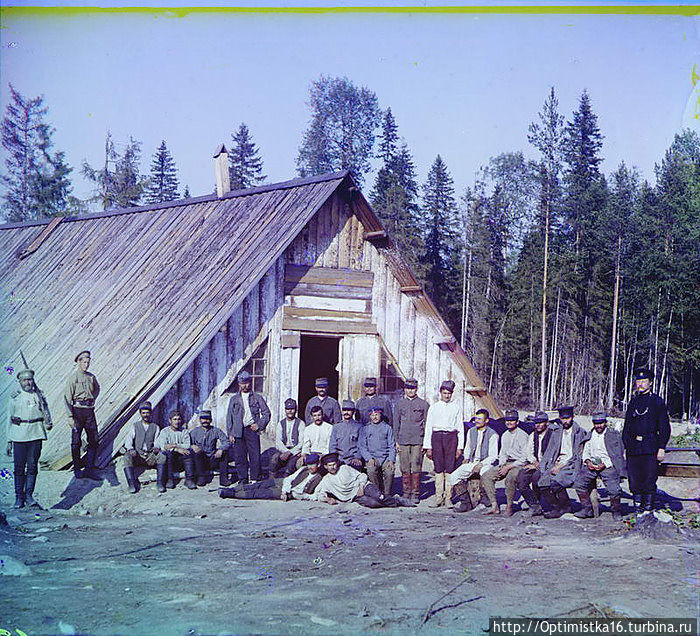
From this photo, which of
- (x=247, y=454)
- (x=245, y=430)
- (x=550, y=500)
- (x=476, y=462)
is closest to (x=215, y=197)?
(x=245, y=430)

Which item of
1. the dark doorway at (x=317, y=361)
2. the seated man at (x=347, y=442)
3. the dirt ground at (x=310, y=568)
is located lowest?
the dirt ground at (x=310, y=568)

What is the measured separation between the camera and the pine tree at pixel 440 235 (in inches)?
1603

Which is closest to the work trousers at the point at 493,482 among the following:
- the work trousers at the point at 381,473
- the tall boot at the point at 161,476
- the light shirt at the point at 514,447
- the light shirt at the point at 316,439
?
the light shirt at the point at 514,447

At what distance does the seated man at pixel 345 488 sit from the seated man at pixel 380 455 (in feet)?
0.68

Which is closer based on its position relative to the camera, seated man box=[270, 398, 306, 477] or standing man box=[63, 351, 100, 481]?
standing man box=[63, 351, 100, 481]

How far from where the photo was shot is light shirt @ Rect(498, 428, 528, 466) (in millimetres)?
11258

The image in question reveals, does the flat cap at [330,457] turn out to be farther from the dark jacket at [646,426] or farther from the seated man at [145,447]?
the dark jacket at [646,426]

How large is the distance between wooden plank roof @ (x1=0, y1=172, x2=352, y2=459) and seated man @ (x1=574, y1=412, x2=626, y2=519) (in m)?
6.17

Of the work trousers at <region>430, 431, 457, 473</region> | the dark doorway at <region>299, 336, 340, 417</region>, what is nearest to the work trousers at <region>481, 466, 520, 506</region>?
the work trousers at <region>430, 431, 457, 473</region>

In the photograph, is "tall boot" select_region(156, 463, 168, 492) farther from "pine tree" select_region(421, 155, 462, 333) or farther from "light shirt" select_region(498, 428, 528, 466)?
"pine tree" select_region(421, 155, 462, 333)

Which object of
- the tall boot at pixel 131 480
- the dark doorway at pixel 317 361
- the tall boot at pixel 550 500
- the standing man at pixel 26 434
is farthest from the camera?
the dark doorway at pixel 317 361

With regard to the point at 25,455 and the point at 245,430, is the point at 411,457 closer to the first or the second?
the point at 245,430

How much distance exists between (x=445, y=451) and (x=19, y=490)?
6.16 meters

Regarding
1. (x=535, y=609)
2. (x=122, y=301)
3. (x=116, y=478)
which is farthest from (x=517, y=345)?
(x=535, y=609)
